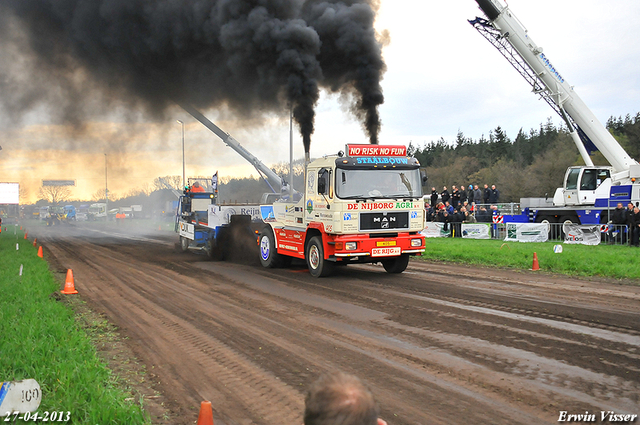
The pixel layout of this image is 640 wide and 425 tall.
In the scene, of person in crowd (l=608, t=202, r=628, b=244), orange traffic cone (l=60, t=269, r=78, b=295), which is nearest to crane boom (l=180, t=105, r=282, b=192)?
person in crowd (l=608, t=202, r=628, b=244)

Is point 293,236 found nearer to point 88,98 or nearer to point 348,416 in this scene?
point 348,416

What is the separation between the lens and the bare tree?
102 meters

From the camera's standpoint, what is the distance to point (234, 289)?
424 inches

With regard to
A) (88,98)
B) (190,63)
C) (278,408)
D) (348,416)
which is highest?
(190,63)

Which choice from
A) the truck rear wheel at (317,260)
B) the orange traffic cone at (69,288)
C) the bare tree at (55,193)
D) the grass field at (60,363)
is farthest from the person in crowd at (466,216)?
the bare tree at (55,193)

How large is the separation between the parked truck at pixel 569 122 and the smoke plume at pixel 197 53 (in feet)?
20.6

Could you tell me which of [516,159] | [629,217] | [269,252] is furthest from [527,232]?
[516,159]

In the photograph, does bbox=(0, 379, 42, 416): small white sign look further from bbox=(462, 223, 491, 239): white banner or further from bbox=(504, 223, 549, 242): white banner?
bbox=(462, 223, 491, 239): white banner

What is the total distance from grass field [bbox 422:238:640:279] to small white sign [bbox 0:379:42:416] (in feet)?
40.5

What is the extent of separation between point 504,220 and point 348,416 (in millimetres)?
23867

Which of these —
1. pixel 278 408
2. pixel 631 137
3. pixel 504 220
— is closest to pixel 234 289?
pixel 278 408

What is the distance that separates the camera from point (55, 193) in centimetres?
10312

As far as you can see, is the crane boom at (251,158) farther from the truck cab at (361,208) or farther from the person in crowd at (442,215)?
the truck cab at (361,208)

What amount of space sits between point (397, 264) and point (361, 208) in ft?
7.48
